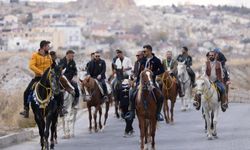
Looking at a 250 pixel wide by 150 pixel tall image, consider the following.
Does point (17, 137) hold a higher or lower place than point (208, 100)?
lower

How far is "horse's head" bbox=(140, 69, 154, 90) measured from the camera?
20188mm

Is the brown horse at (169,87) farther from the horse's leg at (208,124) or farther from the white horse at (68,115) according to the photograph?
the horse's leg at (208,124)

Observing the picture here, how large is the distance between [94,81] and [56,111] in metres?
5.77

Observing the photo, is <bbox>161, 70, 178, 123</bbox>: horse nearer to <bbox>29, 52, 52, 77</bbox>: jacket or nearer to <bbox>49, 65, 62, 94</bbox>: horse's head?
<bbox>29, 52, 52, 77</bbox>: jacket

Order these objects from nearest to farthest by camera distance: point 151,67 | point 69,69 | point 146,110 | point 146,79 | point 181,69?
1. point 146,79
2. point 146,110
3. point 151,67
4. point 69,69
5. point 181,69

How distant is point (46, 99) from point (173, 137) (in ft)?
17.1

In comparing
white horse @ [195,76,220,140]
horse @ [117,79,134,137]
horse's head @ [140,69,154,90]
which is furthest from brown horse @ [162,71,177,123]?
horse's head @ [140,69,154,90]

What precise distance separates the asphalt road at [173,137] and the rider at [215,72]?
1.15 m

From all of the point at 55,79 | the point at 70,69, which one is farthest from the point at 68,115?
the point at 55,79

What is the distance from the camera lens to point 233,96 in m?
49.0

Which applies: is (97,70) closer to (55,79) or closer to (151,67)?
(151,67)

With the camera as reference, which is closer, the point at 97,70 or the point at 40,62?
the point at 40,62

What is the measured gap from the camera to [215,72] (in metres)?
24.3

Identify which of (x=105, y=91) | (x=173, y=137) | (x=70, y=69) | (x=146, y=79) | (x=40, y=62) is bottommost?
(x=173, y=137)
